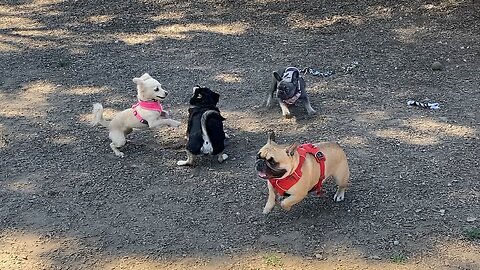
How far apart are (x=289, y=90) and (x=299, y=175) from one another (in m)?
2.08

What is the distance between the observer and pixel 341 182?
524cm

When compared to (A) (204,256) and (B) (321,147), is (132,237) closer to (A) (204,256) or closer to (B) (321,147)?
(A) (204,256)

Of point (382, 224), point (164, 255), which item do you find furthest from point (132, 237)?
point (382, 224)

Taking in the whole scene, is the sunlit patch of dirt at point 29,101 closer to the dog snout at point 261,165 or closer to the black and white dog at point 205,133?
the black and white dog at point 205,133

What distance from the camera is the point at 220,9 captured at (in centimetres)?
1091

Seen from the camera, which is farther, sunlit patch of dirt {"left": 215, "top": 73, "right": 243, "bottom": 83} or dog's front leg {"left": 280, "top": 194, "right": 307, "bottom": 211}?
sunlit patch of dirt {"left": 215, "top": 73, "right": 243, "bottom": 83}

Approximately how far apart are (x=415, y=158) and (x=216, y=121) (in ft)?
6.19

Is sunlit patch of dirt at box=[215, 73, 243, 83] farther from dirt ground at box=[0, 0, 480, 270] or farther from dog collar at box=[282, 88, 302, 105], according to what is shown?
dog collar at box=[282, 88, 302, 105]

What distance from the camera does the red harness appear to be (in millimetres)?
4855

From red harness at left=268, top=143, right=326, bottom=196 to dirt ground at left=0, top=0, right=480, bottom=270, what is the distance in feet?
1.12

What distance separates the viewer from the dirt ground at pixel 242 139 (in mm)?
4926

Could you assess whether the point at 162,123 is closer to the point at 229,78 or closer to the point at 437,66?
the point at 229,78

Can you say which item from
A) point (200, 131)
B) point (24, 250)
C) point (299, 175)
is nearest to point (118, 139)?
point (200, 131)

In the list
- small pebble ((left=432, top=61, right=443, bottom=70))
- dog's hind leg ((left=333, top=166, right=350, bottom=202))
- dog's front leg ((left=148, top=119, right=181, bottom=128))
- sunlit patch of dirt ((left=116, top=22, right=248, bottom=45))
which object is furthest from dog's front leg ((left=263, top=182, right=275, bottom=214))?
sunlit patch of dirt ((left=116, top=22, right=248, bottom=45))
